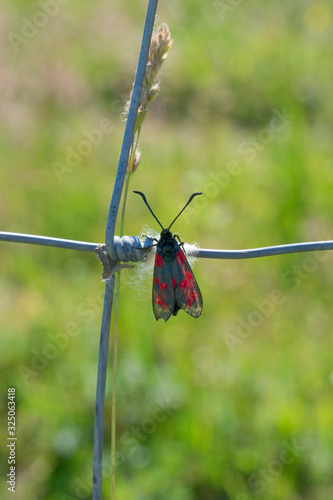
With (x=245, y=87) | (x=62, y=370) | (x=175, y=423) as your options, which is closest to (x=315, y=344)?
(x=175, y=423)

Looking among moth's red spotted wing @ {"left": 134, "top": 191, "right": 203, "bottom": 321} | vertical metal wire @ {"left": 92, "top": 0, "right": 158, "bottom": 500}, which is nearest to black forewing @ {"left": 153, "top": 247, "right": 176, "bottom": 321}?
moth's red spotted wing @ {"left": 134, "top": 191, "right": 203, "bottom": 321}

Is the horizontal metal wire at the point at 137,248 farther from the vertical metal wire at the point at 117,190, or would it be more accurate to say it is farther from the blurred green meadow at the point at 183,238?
the blurred green meadow at the point at 183,238

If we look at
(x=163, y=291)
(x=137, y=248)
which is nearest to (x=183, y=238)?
(x=163, y=291)

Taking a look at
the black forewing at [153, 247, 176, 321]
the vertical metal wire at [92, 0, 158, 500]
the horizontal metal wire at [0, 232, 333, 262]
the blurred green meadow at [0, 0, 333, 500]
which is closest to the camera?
the vertical metal wire at [92, 0, 158, 500]

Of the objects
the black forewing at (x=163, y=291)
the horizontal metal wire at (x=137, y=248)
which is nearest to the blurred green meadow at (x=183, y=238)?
the black forewing at (x=163, y=291)

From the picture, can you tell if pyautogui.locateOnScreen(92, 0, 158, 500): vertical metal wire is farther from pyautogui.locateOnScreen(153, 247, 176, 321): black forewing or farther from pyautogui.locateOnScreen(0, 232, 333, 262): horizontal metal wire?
pyautogui.locateOnScreen(153, 247, 176, 321): black forewing

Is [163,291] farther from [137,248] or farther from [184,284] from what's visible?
[137,248]

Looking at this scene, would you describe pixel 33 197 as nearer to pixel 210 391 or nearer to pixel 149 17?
pixel 210 391
